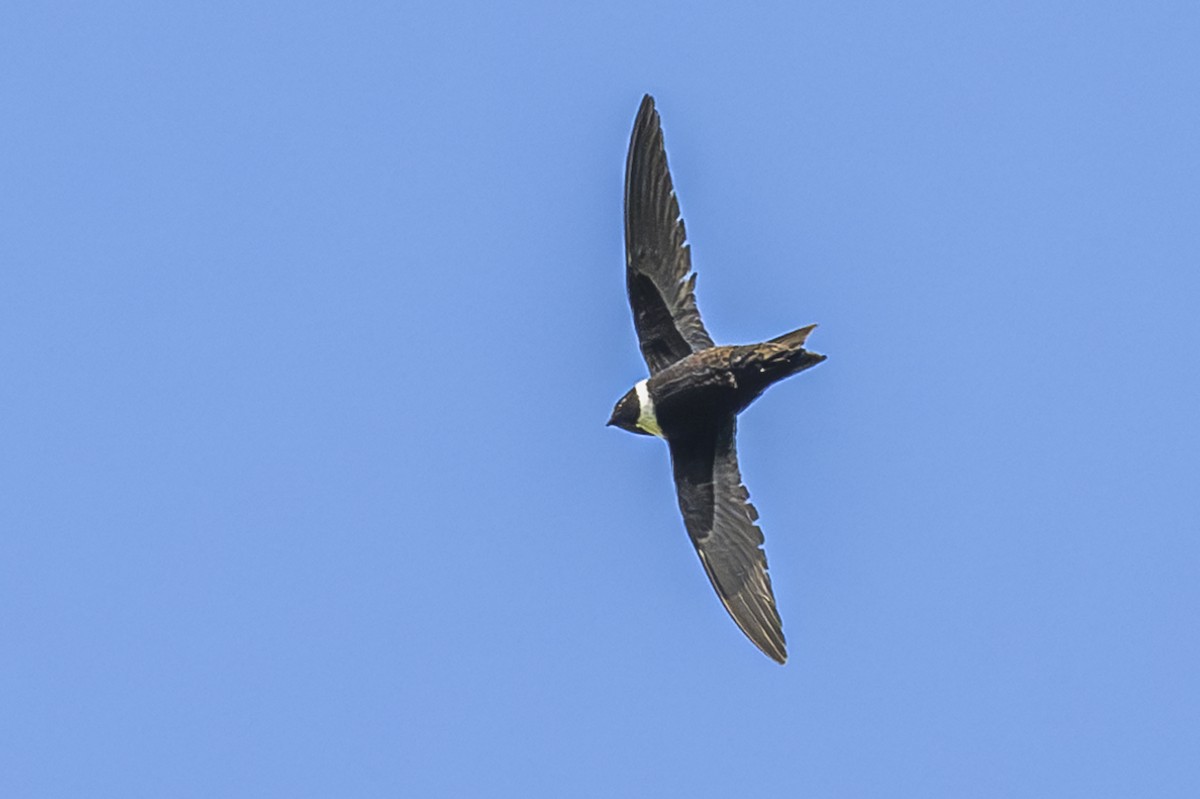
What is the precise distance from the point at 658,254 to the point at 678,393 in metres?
1.27

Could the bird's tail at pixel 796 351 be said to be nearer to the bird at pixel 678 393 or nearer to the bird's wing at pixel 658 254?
the bird at pixel 678 393

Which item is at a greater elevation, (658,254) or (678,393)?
(658,254)

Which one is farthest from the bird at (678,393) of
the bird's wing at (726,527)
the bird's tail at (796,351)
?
the bird's tail at (796,351)

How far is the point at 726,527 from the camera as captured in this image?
16719mm

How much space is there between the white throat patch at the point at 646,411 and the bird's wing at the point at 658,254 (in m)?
0.40

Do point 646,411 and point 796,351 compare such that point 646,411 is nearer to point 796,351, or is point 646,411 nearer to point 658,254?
point 658,254

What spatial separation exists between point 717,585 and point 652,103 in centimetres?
420

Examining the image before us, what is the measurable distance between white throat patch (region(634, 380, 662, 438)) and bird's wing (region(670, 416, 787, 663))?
24cm

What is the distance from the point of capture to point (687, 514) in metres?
16.9

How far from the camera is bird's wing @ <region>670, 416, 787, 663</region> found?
16.4m

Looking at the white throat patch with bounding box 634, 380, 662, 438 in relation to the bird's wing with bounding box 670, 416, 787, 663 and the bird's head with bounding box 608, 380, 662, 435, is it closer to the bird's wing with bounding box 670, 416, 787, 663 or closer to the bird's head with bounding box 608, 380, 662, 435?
the bird's head with bounding box 608, 380, 662, 435

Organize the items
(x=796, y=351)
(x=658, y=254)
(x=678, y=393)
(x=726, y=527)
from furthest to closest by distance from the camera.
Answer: (x=658, y=254) < (x=726, y=527) < (x=678, y=393) < (x=796, y=351)

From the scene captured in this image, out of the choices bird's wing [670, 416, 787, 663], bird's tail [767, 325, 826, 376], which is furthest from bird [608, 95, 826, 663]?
bird's tail [767, 325, 826, 376]

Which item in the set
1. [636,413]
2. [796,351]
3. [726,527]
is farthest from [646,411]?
[796,351]
